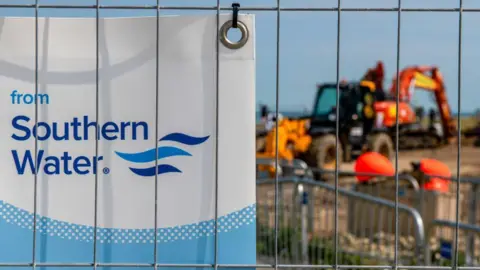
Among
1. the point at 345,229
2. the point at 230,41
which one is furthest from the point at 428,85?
the point at 230,41

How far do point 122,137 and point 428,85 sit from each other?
888 inches

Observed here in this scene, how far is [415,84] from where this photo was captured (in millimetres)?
23484

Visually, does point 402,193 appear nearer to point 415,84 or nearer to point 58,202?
point 58,202

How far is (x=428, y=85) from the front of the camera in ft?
79.0

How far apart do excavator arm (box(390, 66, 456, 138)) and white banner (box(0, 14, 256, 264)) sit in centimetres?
1908

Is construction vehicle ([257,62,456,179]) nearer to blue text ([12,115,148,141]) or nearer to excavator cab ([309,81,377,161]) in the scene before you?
excavator cab ([309,81,377,161])

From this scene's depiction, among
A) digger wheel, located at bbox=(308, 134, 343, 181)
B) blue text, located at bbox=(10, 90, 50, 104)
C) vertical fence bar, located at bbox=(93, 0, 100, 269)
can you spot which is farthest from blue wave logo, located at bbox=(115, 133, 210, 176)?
digger wheel, located at bbox=(308, 134, 343, 181)

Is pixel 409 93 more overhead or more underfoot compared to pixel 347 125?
more overhead

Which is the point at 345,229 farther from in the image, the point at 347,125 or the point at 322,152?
the point at 347,125

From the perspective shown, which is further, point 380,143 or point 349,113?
point 380,143

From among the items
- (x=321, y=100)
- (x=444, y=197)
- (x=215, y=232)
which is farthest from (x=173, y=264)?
(x=321, y=100)

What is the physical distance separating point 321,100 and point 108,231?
17253mm

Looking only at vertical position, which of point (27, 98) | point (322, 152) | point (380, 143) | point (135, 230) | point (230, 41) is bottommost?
point (135, 230)

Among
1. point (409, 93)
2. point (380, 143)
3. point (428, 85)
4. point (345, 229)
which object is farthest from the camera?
point (428, 85)
